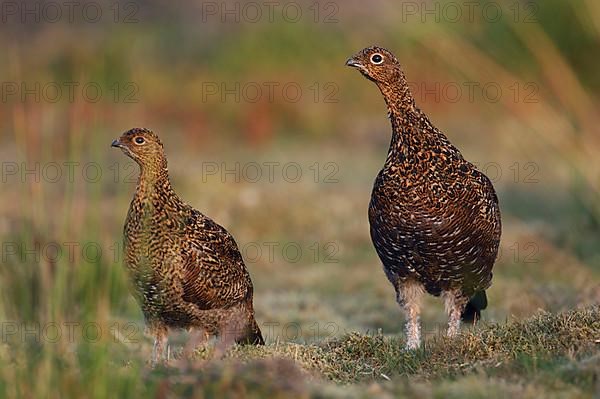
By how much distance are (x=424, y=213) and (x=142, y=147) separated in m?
1.86

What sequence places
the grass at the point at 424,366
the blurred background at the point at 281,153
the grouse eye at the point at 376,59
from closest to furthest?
the grass at the point at 424,366, the grouse eye at the point at 376,59, the blurred background at the point at 281,153

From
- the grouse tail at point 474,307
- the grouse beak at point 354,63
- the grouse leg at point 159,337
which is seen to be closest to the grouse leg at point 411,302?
the grouse tail at point 474,307

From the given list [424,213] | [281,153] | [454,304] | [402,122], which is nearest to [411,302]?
[454,304]

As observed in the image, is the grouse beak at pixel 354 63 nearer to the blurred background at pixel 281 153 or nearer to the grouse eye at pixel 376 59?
the grouse eye at pixel 376 59

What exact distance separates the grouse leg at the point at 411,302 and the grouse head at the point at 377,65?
4.35 feet

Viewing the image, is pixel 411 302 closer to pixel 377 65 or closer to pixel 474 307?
pixel 474 307

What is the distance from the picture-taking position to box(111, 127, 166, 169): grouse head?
22.9 ft

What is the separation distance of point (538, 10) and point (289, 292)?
425cm

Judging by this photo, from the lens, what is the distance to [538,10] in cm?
1187

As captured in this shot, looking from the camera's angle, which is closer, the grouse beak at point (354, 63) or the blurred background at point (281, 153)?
the grouse beak at point (354, 63)

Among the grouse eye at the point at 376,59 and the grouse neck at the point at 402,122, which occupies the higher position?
the grouse eye at the point at 376,59

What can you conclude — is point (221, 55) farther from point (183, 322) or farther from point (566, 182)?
point (183, 322)

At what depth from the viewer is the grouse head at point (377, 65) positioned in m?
7.09

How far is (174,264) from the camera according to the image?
21.5ft
